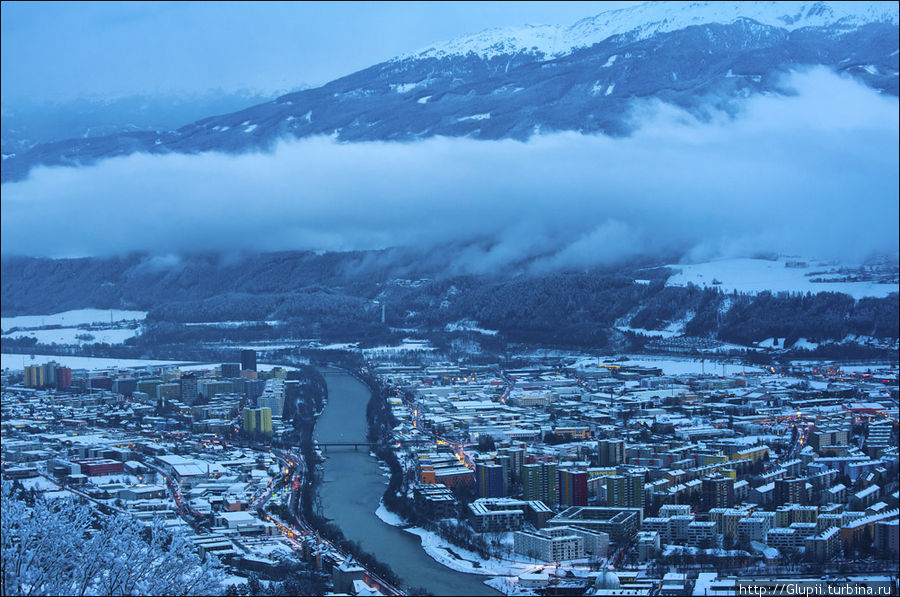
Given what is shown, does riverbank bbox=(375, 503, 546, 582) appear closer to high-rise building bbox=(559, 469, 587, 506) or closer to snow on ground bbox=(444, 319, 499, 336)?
high-rise building bbox=(559, 469, 587, 506)

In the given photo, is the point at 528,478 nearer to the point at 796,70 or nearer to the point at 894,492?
the point at 894,492

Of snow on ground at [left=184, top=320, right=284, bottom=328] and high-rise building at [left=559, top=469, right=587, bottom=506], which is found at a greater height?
snow on ground at [left=184, top=320, right=284, bottom=328]

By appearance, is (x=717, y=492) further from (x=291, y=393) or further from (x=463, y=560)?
(x=291, y=393)

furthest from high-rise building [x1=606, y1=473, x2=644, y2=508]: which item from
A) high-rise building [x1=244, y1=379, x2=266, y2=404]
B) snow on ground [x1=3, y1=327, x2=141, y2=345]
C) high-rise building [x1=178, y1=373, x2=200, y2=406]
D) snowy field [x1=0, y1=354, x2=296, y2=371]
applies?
snow on ground [x1=3, y1=327, x2=141, y2=345]

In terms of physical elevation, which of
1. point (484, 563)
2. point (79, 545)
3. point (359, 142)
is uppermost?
point (359, 142)

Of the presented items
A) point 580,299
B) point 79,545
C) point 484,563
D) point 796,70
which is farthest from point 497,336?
point 796,70

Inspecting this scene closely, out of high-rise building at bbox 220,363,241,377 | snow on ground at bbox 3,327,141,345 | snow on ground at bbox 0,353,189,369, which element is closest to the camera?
high-rise building at bbox 220,363,241,377
